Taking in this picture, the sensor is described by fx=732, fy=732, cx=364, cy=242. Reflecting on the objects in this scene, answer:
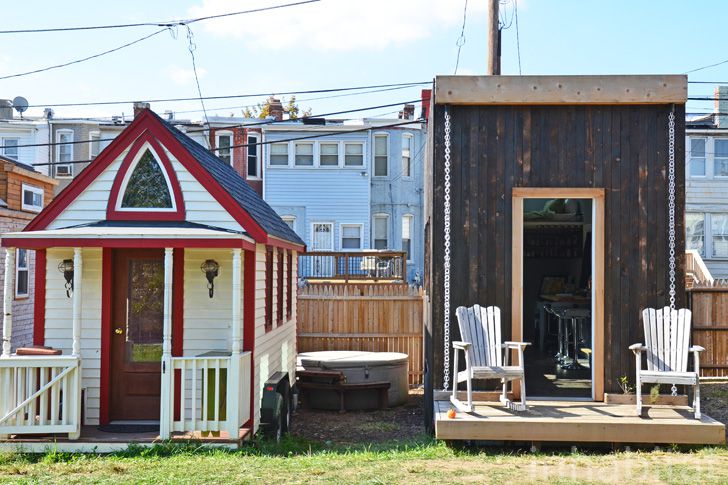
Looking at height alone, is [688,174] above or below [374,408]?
above

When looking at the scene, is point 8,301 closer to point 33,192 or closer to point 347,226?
point 33,192

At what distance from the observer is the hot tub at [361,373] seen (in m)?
11.3

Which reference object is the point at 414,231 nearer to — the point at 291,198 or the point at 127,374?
the point at 291,198

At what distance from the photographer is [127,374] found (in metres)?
8.49

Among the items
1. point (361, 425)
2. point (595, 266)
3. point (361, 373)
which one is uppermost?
point (595, 266)

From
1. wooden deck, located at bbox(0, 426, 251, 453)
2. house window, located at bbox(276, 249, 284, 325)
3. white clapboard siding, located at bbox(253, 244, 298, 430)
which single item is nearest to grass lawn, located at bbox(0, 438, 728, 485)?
wooden deck, located at bbox(0, 426, 251, 453)

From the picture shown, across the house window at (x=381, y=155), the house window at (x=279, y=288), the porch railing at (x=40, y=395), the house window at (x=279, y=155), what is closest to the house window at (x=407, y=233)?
the house window at (x=381, y=155)

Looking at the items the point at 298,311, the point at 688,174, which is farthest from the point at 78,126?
the point at 688,174

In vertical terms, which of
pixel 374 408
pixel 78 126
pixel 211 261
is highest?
pixel 78 126

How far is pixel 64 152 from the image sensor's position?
25.6 metres

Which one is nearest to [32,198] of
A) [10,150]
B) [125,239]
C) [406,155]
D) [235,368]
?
[125,239]

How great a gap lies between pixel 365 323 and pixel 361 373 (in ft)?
8.12

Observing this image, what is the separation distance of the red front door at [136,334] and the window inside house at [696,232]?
66.7 ft

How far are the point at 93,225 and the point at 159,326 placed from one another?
138cm
